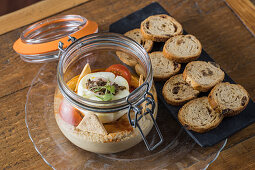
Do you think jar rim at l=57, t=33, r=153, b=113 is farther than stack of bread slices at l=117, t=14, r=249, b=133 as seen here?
No

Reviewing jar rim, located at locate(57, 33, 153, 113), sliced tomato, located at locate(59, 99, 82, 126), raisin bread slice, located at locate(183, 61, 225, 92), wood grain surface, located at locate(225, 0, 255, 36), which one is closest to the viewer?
jar rim, located at locate(57, 33, 153, 113)

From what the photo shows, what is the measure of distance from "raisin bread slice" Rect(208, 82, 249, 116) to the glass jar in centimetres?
28

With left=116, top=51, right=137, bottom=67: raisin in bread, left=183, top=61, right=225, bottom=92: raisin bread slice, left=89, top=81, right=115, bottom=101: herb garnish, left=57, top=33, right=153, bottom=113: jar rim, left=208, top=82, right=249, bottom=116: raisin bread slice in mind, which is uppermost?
left=57, top=33, right=153, bottom=113: jar rim

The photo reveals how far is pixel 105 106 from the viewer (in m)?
0.98

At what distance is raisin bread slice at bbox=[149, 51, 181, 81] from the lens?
137 centimetres

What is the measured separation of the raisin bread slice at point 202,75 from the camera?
1.32 metres

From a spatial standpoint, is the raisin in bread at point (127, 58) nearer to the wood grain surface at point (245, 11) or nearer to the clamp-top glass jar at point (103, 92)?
the clamp-top glass jar at point (103, 92)

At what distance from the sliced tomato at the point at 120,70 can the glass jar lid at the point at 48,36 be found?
20 cm

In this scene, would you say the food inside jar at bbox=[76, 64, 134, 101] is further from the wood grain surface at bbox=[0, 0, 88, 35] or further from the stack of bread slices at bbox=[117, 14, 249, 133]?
the wood grain surface at bbox=[0, 0, 88, 35]

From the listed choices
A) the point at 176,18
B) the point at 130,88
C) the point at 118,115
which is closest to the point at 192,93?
the point at 130,88

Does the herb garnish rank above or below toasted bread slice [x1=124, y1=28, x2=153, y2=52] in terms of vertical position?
above

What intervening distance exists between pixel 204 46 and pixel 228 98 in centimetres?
36

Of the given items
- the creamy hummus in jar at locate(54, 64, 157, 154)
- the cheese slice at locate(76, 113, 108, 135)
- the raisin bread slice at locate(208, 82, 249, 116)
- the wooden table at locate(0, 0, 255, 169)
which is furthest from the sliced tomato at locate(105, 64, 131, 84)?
the wooden table at locate(0, 0, 255, 169)

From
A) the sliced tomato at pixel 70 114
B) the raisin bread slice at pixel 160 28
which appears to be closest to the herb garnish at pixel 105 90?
the sliced tomato at pixel 70 114
